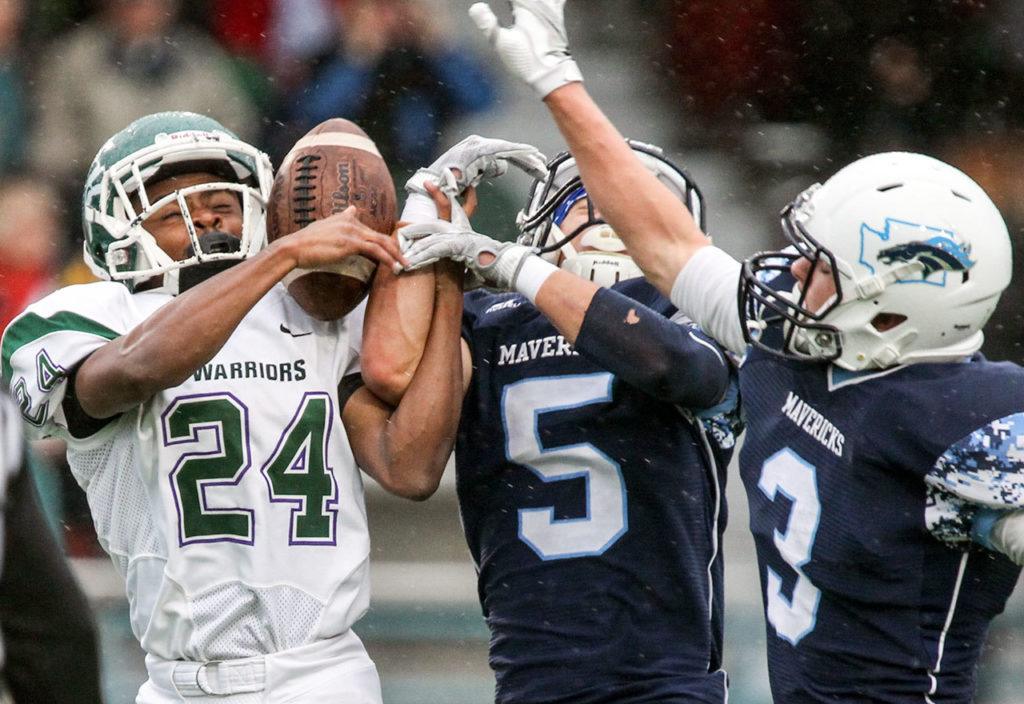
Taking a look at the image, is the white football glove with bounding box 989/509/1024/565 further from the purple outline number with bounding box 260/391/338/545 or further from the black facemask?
the black facemask

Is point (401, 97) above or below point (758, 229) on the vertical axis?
above

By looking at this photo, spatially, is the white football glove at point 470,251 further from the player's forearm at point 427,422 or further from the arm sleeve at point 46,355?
the arm sleeve at point 46,355

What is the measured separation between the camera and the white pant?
2811 mm

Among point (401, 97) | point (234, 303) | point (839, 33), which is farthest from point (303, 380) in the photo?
point (839, 33)

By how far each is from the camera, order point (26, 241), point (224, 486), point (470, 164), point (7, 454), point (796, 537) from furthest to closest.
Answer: point (26, 241) → point (470, 164) → point (224, 486) → point (796, 537) → point (7, 454)

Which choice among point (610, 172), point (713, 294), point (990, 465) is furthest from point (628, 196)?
point (990, 465)

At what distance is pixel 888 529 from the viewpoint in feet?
8.58

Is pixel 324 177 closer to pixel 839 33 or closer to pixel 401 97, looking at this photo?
pixel 401 97

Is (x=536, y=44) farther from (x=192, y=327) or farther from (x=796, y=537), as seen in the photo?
(x=796, y=537)

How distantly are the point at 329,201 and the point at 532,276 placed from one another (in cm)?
41

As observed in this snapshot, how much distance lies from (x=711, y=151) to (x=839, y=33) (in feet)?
2.29

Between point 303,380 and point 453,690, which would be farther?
point 453,690

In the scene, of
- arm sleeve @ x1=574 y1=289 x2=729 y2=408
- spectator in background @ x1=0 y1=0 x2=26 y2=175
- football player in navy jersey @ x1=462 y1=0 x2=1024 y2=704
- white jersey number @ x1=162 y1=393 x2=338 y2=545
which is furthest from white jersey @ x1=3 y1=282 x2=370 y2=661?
spectator in background @ x1=0 y1=0 x2=26 y2=175

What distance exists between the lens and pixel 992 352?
5949 mm
